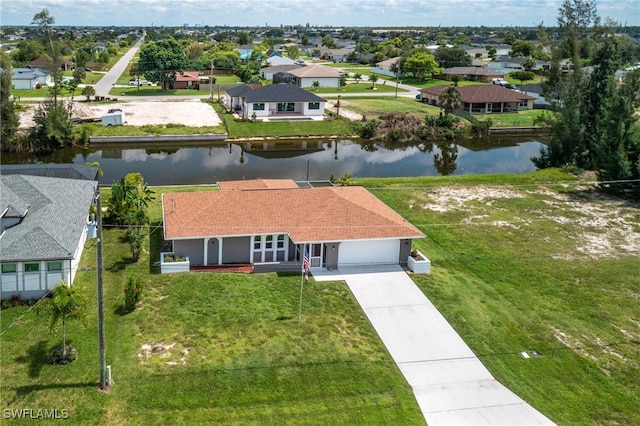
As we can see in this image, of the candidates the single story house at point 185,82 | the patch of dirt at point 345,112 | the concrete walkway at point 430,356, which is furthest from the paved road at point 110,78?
the concrete walkway at point 430,356

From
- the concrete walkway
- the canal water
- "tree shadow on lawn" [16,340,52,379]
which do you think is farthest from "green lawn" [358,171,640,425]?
"tree shadow on lawn" [16,340,52,379]

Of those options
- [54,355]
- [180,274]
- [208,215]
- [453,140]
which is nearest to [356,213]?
[208,215]

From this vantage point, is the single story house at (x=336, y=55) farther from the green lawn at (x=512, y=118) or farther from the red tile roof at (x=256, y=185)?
the red tile roof at (x=256, y=185)

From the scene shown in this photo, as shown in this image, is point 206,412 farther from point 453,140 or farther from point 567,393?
point 453,140

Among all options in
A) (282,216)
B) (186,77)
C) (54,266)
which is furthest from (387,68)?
(54,266)

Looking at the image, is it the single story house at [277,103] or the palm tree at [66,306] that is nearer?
the palm tree at [66,306]

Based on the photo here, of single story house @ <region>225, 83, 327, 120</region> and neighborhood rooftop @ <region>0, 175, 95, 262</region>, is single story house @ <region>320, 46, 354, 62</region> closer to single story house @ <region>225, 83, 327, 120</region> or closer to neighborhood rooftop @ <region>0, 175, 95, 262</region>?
single story house @ <region>225, 83, 327, 120</region>

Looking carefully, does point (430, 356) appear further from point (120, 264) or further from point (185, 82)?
point (185, 82)
